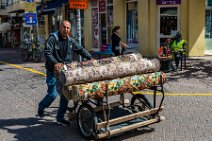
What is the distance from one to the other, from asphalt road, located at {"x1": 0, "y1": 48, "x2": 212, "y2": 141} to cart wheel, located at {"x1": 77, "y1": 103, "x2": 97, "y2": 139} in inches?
6.3

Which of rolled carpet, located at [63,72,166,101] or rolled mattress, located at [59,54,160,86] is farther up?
rolled mattress, located at [59,54,160,86]

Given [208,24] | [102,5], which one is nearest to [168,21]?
[208,24]

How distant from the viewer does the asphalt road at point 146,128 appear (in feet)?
18.7

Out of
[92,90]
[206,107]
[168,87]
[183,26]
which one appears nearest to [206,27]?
[183,26]

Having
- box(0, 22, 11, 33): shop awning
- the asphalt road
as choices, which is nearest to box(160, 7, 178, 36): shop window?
the asphalt road

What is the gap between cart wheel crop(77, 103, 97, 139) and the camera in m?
5.34

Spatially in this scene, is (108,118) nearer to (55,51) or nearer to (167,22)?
(55,51)

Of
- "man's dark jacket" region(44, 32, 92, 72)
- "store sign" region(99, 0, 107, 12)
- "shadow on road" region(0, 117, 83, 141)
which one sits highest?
"store sign" region(99, 0, 107, 12)

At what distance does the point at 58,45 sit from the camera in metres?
6.15

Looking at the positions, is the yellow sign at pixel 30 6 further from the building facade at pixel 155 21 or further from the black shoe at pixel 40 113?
the black shoe at pixel 40 113

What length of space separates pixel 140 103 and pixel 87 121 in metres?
1.23

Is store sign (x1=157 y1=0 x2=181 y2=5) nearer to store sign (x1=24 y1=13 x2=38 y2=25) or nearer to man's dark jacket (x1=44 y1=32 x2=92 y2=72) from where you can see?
store sign (x1=24 y1=13 x2=38 y2=25)

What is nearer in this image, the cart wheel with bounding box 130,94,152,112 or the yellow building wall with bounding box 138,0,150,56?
the cart wheel with bounding box 130,94,152,112

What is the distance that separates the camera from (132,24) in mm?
18734
